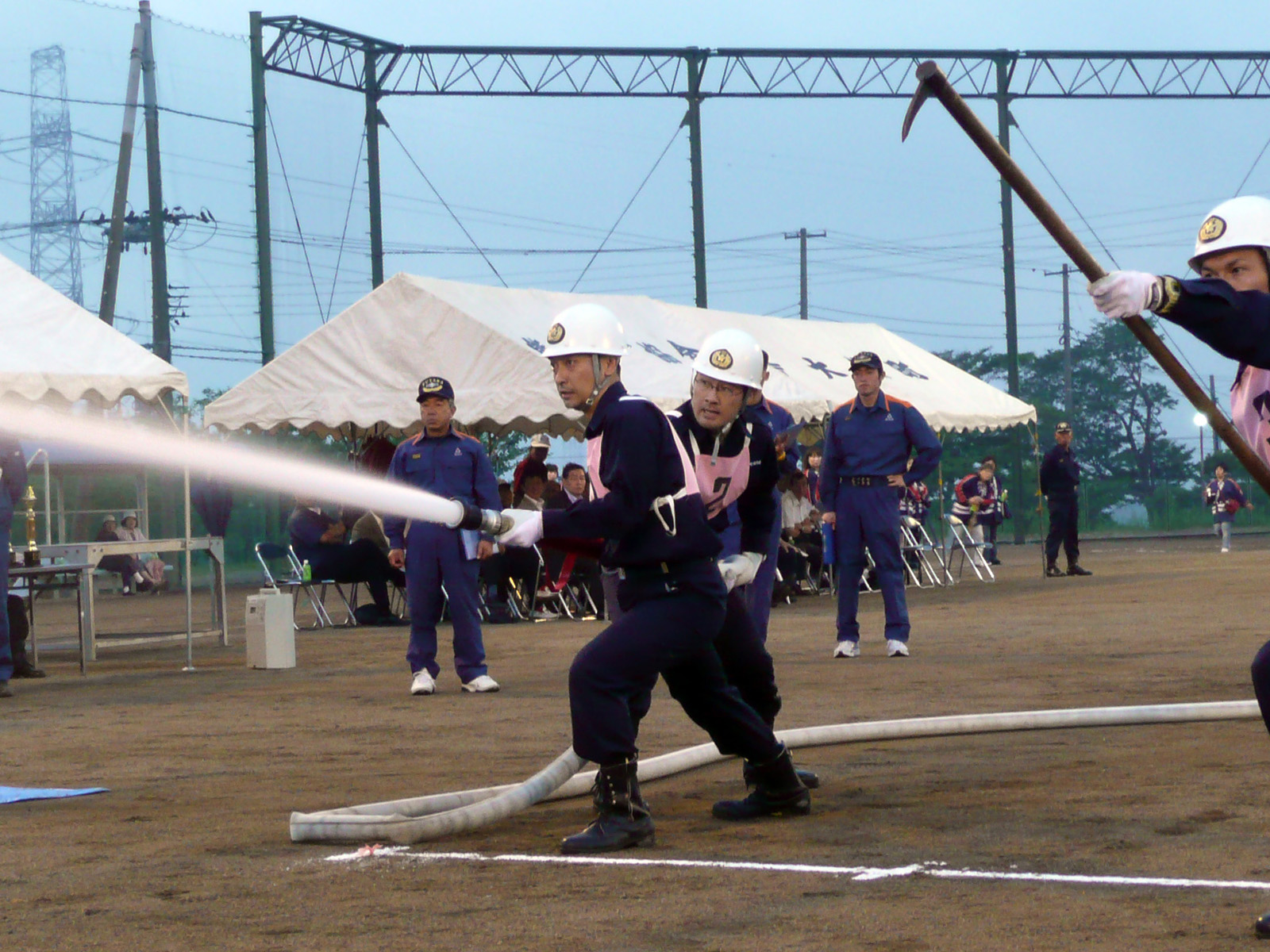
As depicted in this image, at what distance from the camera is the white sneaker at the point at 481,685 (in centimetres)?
1305

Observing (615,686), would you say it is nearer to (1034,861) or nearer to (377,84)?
(1034,861)

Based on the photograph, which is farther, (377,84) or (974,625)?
(377,84)

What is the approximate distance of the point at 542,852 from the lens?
675 cm

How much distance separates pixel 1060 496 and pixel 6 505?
18.0 meters

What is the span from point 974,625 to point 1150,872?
1251 cm

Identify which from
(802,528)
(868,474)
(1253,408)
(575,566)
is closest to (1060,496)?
(802,528)

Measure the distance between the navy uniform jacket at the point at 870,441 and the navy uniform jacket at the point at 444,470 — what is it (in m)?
2.95

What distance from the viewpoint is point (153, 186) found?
128 feet

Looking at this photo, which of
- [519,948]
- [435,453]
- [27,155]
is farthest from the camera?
[27,155]

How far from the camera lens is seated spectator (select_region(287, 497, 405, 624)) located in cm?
2066

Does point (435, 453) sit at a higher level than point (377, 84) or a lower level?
lower

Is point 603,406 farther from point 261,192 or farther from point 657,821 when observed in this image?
point 261,192

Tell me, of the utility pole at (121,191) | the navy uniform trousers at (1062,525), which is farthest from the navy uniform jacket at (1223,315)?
the utility pole at (121,191)

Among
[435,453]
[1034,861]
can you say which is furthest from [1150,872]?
[435,453]
